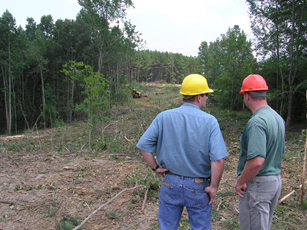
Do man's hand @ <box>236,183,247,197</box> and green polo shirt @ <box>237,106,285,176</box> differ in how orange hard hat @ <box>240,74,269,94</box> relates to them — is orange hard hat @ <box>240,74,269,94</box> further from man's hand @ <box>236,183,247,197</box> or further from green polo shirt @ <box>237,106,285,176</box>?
man's hand @ <box>236,183,247,197</box>

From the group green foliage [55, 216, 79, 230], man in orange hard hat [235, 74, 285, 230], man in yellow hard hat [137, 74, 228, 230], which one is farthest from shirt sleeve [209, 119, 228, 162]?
green foliage [55, 216, 79, 230]

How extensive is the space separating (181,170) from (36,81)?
33.4 meters

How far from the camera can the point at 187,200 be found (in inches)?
92.0

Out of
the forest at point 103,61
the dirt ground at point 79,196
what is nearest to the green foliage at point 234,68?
the forest at point 103,61

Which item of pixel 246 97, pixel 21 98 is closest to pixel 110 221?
pixel 246 97

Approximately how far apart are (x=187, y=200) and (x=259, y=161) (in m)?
0.71

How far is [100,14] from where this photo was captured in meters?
20.4

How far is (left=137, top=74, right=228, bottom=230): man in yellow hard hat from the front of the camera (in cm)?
229

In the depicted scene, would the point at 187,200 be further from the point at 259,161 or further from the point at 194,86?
the point at 194,86

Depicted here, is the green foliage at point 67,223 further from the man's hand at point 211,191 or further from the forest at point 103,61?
the forest at point 103,61

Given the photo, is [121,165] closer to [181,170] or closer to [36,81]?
[181,170]

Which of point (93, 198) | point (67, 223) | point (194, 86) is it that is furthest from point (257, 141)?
point (93, 198)

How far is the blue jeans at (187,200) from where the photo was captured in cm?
233

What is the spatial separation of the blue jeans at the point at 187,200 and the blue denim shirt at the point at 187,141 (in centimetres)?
8
